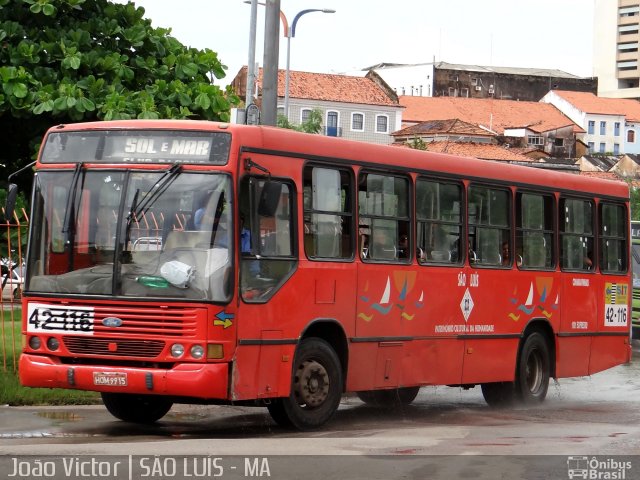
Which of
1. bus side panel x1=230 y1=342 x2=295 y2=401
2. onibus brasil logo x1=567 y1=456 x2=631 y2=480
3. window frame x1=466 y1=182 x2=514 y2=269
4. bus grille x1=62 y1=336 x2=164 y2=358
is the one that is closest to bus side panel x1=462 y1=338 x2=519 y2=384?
window frame x1=466 y1=182 x2=514 y2=269

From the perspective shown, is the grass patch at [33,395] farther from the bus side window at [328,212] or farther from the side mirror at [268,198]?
the side mirror at [268,198]

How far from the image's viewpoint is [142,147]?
1247 centimetres

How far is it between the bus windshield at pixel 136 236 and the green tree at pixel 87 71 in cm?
327

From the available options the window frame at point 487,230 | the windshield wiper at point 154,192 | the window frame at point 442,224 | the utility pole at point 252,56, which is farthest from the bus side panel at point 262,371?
the utility pole at point 252,56

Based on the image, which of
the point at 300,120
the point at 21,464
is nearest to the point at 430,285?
the point at 21,464

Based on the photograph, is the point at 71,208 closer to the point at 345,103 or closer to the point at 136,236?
the point at 136,236

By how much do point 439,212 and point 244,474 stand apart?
6.71 m

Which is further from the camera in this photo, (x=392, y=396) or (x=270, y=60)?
(x=392, y=396)

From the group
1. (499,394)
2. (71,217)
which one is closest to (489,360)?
(499,394)

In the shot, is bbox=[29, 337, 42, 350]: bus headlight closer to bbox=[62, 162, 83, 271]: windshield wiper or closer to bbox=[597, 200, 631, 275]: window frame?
bbox=[62, 162, 83, 271]: windshield wiper

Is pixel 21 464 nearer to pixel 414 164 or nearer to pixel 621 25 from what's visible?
pixel 414 164

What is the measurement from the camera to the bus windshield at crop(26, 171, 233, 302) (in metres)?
12.0

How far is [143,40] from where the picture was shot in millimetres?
16875

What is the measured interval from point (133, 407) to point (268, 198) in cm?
277
